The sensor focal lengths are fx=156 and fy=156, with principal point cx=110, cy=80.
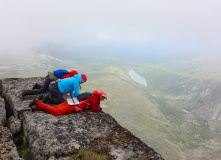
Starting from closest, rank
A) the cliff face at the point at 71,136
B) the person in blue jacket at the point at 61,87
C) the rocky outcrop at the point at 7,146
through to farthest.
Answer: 1. the rocky outcrop at the point at 7,146
2. the cliff face at the point at 71,136
3. the person in blue jacket at the point at 61,87

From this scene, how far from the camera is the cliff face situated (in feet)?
27.4

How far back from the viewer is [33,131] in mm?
9359

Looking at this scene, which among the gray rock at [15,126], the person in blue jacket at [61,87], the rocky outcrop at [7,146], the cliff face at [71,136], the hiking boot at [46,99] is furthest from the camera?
the person in blue jacket at [61,87]

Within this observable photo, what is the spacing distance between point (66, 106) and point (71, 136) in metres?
3.51

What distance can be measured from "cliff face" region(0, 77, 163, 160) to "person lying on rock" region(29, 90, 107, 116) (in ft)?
1.42

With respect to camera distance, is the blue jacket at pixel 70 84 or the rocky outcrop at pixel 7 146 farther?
the blue jacket at pixel 70 84

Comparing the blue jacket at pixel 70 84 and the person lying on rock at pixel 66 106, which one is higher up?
the blue jacket at pixel 70 84

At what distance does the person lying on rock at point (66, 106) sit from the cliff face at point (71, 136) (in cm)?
43

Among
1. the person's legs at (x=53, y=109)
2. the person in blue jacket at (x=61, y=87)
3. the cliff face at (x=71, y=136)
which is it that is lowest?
the cliff face at (x=71, y=136)

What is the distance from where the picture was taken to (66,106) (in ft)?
41.1

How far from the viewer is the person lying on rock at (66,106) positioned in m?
11.8

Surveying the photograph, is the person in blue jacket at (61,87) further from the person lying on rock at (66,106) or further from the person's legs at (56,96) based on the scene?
the person lying on rock at (66,106)

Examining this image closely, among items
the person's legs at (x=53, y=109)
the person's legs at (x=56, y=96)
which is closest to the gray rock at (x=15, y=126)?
the person's legs at (x=53, y=109)

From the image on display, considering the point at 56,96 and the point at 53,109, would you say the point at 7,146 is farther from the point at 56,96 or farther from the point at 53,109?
the point at 56,96
